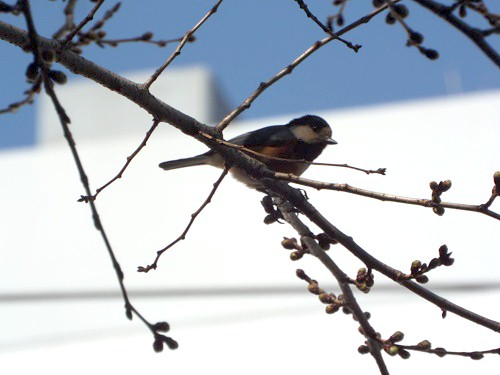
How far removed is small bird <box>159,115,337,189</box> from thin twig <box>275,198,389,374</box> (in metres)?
1.20

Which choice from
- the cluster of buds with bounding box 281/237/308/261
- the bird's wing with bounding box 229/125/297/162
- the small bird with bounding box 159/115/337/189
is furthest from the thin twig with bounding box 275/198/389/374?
the bird's wing with bounding box 229/125/297/162

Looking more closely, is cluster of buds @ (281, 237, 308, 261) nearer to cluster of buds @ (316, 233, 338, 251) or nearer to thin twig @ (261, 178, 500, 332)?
cluster of buds @ (316, 233, 338, 251)

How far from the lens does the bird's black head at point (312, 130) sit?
12.1 ft

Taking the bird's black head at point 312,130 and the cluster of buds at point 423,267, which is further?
the bird's black head at point 312,130

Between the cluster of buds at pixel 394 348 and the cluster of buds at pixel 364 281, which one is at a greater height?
the cluster of buds at pixel 364 281

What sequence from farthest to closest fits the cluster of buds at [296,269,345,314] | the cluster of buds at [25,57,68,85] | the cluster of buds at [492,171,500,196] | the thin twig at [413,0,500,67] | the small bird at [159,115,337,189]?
the small bird at [159,115,337,189]
the cluster of buds at [296,269,345,314]
the cluster of buds at [492,171,500,196]
the cluster of buds at [25,57,68,85]
the thin twig at [413,0,500,67]

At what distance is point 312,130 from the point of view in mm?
3764

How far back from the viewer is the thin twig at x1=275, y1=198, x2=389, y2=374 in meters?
1.82

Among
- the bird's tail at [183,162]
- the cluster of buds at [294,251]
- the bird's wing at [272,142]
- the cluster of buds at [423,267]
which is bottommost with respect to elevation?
the cluster of buds at [423,267]

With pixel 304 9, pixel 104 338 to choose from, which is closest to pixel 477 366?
pixel 104 338

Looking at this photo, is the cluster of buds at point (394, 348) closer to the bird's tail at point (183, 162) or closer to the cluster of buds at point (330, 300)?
the cluster of buds at point (330, 300)

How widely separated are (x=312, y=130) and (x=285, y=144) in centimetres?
35

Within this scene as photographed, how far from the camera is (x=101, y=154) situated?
23.1 ft

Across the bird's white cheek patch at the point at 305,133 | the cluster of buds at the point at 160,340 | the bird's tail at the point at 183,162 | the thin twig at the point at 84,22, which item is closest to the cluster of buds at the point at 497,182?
the cluster of buds at the point at 160,340
